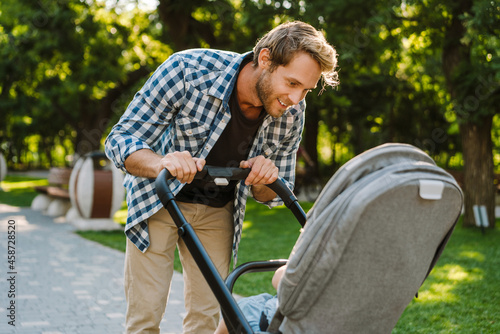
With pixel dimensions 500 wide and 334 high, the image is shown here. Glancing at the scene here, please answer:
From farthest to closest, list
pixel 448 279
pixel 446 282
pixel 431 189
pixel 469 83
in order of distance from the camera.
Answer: pixel 469 83 → pixel 448 279 → pixel 446 282 → pixel 431 189

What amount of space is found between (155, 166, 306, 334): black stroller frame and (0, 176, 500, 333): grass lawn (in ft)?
8.25

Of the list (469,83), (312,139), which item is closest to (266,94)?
(469,83)

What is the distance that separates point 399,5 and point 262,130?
796 cm

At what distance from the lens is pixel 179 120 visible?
8.91 ft

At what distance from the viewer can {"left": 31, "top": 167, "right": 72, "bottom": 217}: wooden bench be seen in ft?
39.7

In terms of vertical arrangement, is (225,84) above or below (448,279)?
above

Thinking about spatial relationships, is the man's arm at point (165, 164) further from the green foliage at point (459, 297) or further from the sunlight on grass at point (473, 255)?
the sunlight on grass at point (473, 255)

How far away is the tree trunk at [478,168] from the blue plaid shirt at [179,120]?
8983mm

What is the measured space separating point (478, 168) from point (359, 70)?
4052 millimetres

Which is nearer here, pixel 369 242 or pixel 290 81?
pixel 369 242

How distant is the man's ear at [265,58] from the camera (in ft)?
8.37

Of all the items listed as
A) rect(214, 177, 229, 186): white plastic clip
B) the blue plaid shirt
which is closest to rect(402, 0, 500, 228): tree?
the blue plaid shirt

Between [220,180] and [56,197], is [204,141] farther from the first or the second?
[56,197]

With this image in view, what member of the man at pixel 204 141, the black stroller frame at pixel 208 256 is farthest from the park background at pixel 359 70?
the black stroller frame at pixel 208 256
